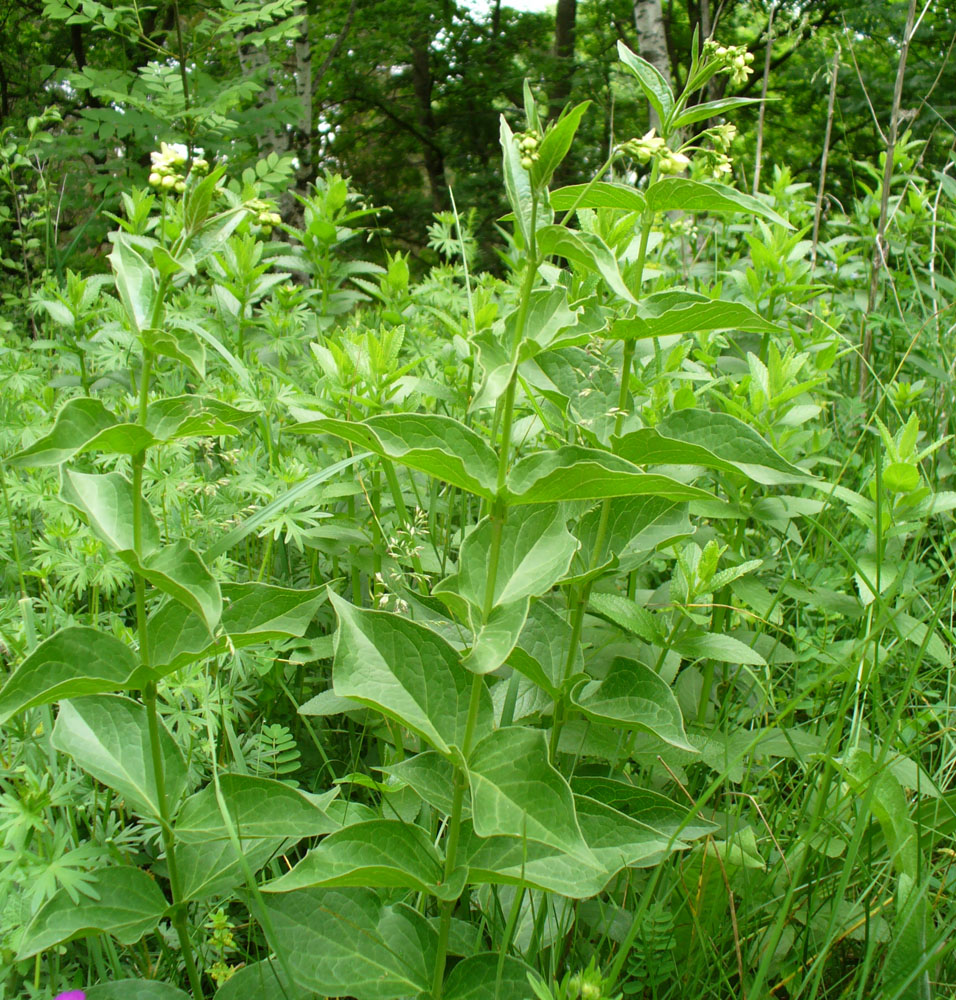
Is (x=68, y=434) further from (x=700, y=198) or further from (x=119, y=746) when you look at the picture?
(x=700, y=198)

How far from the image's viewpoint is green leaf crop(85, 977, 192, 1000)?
1167 millimetres

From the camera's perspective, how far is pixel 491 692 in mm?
1616

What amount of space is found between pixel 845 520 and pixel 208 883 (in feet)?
7.31

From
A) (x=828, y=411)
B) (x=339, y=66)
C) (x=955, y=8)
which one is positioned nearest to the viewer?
(x=828, y=411)

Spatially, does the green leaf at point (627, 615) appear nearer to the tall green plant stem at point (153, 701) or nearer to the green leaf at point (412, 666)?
the green leaf at point (412, 666)

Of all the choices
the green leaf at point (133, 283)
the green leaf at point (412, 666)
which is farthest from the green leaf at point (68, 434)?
the green leaf at point (412, 666)

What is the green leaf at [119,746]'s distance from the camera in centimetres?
122

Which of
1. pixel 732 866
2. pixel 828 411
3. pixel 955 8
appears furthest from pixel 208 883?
pixel 955 8

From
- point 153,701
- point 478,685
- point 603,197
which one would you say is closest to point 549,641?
point 478,685

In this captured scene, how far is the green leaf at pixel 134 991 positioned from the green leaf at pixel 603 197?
1329mm

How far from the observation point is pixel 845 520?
104 inches

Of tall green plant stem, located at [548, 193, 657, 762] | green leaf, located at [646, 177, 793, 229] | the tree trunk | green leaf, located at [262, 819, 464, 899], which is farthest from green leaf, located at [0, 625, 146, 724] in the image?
the tree trunk

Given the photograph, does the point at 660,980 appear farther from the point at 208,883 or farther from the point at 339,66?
the point at 339,66

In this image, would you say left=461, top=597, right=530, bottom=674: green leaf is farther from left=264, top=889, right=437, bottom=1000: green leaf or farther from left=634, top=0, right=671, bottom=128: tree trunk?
left=634, top=0, right=671, bottom=128: tree trunk
